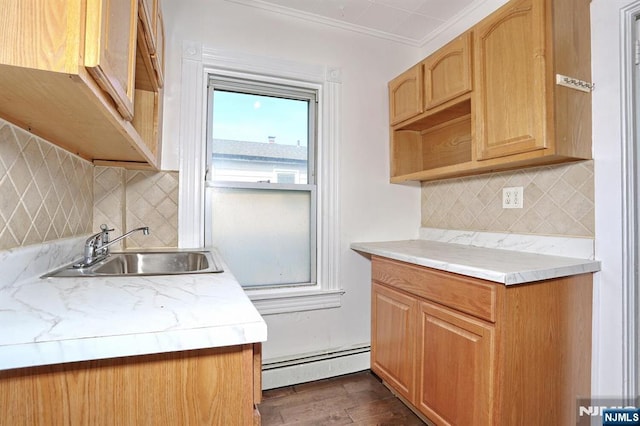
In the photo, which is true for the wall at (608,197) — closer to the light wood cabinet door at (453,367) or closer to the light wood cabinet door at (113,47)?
the light wood cabinet door at (453,367)

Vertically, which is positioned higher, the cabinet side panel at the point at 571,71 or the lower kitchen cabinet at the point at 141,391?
the cabinet side panel at the point at 571,71

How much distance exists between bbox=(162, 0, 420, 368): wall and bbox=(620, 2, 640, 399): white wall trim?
1280mm

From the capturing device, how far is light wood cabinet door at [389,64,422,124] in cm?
210

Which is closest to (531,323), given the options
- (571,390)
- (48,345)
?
(571,390)

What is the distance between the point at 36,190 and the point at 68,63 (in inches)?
29.7

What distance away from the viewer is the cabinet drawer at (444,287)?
127 centimetres

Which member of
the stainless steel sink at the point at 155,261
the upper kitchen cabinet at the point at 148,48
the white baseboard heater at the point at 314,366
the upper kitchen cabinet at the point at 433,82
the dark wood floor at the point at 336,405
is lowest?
the dark wood floor at the point at 336,405

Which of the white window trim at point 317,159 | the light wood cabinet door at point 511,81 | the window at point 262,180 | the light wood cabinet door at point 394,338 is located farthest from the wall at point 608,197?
the window at point 262,180

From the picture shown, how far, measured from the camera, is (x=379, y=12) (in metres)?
2.14

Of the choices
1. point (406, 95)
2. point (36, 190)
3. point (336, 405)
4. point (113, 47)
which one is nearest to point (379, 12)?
point (406, 95)

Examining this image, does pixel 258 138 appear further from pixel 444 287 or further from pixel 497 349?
pixel 497 349

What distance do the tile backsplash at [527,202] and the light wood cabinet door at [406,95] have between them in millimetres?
577

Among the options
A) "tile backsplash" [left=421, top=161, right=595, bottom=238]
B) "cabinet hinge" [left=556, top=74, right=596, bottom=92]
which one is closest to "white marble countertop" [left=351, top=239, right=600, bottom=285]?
"tile backsplash" [left=421, top=161, right=595, bottom=238]

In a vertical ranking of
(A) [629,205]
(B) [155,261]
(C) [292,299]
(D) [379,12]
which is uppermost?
(D) [379,12]
